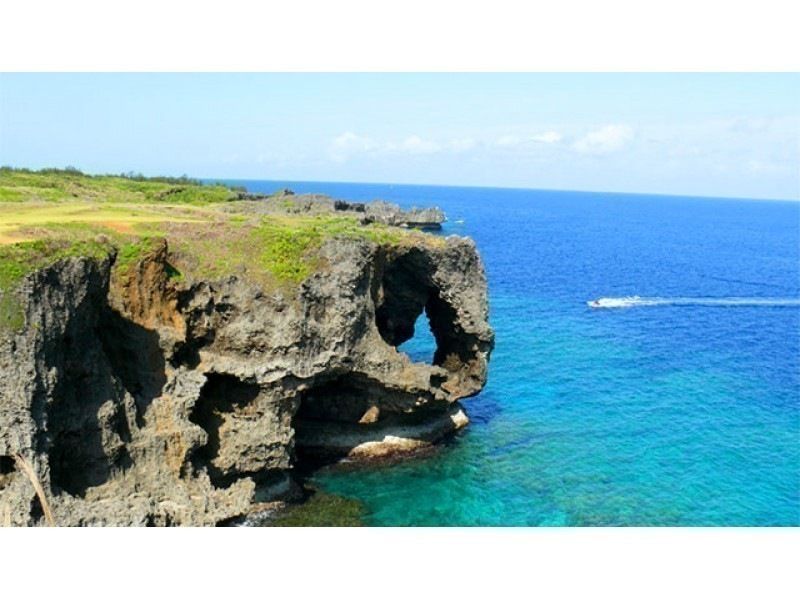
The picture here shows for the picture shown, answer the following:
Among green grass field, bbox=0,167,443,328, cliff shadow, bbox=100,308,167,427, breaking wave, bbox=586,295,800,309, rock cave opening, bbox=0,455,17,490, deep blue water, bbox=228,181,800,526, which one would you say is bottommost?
deep blue water, bbox=228,181,800,526

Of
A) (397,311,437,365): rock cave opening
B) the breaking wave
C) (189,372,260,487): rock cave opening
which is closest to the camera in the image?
(189,372,260,487): rock cave opening

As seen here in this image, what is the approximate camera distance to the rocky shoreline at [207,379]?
2416 centimetres

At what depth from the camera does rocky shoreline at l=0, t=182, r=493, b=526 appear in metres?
24.2

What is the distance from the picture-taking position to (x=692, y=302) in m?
86.6

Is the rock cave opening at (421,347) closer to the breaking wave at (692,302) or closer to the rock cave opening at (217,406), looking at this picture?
Result: the rock cave opening at (217,406)

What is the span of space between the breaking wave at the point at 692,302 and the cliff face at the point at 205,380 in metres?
44.6

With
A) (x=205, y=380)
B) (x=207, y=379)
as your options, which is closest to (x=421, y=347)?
(x=207, y=379)

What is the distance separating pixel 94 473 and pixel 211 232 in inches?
487

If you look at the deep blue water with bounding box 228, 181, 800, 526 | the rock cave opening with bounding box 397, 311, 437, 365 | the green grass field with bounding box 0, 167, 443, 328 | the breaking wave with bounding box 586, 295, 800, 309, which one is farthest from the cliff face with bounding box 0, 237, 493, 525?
the breaking wave with bounding box 586, 295, 800, 309

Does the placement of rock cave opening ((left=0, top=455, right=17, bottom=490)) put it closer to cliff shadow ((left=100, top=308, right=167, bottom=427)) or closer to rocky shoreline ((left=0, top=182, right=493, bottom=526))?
rocky shoreline ((left=0, top=182, right=493, bottom=526))

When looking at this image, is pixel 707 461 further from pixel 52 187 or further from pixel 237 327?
pixel 52 187

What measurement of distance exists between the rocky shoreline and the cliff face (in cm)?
6

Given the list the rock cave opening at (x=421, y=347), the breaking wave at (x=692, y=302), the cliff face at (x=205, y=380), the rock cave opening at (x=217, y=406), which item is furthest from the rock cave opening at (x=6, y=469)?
the breaking wave at (x=692, y=302)

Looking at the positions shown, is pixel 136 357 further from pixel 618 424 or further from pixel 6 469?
pixel 618 424
